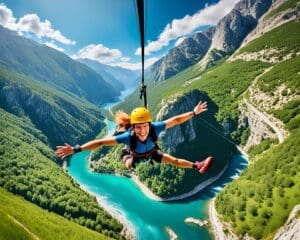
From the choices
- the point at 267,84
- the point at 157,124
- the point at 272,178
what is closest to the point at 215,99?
the point at 267,84

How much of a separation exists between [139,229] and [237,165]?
167 feet

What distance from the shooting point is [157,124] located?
12047 millimetres

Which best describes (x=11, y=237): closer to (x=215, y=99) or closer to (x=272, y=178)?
(x=272, y=178)

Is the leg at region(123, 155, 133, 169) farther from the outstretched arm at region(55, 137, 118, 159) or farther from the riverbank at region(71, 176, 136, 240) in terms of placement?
the riverbank at region(71, 176, 136, 240)

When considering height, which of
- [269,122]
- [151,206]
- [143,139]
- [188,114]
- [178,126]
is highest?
[178,126]

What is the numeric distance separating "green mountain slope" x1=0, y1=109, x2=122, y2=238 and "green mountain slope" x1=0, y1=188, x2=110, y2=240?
4884mm

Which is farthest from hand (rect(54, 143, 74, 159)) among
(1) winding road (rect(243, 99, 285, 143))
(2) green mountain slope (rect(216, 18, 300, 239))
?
(1) winding road (rect(243, 99, 285, 143))

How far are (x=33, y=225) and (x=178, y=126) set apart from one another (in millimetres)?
75585

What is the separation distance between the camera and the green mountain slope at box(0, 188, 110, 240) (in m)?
88.7

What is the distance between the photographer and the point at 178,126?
14962 cm

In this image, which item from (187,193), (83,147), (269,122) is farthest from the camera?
(269,122)

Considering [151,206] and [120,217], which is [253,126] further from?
[120,217]

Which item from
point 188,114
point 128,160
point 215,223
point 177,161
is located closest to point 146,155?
point 128,160

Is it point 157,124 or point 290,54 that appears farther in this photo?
point 290,54
